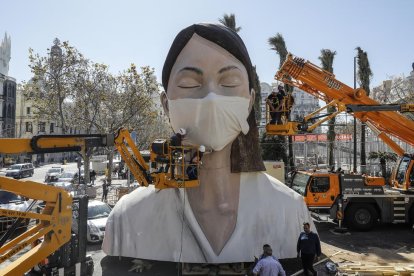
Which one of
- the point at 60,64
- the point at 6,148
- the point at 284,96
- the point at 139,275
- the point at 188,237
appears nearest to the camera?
the point at 6,148

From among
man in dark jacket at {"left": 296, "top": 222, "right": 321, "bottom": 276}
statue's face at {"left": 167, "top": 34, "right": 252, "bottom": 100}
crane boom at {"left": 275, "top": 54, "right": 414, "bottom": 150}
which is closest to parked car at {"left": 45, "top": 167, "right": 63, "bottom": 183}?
crane boom at {"left": 275, "top": 54, "right": 414, "bottom": 150}

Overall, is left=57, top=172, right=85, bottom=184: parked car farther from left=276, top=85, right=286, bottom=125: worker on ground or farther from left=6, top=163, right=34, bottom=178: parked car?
left=276, top=85, right=286, bottom=125: worker on ground

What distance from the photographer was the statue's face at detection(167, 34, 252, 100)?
7512 millimetres

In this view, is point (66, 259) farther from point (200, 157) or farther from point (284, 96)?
point (284, 96)

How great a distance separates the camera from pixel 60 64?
19.2 m

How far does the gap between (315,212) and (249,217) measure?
7088 millimetres

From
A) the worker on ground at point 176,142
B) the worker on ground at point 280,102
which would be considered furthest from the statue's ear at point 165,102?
the worker on ground at point 280,102

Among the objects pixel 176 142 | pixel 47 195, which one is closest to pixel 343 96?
pixel 176 142

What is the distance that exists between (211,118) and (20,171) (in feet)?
113

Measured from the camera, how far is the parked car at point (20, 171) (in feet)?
116

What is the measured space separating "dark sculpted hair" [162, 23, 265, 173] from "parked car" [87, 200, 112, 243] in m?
6.43

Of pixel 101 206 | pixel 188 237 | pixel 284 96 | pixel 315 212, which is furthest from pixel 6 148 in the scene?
pixel 315 212

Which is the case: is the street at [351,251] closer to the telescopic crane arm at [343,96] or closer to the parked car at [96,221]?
the parked car at [96,221]

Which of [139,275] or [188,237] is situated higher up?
[188,237]
